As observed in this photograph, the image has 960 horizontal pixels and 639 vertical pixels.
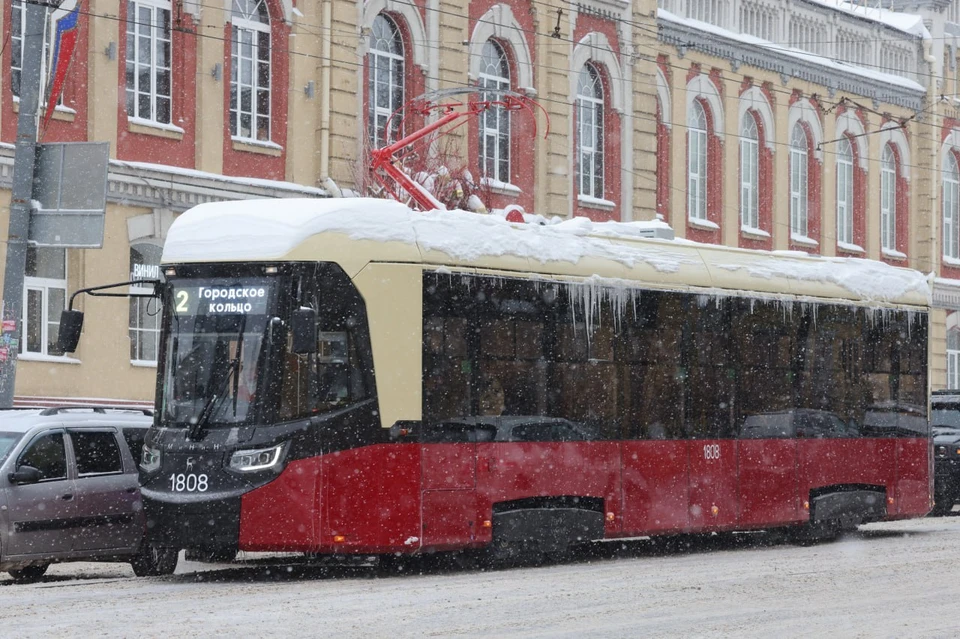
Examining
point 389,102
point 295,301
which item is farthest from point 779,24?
point 295,301

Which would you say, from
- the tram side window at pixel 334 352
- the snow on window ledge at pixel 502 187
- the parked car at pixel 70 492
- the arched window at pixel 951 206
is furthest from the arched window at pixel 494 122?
the tram side window at pixel 334 352

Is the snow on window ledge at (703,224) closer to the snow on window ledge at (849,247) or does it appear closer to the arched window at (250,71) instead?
the snow on window ledge at (849,247)

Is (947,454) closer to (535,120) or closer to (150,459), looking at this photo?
(535,120)

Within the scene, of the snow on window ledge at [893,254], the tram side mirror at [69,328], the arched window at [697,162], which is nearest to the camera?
the tram side mirror at [69,328]

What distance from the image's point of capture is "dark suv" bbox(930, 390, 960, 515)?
2770cm

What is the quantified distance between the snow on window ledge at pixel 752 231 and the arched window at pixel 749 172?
59 mm

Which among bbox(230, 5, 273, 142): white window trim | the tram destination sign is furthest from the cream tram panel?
bbox(230, 5, 273, 142): white window trim

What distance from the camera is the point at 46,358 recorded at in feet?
89.1

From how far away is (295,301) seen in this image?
16.2 metres

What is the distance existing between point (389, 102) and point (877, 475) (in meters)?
13.7

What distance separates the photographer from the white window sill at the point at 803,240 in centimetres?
4411

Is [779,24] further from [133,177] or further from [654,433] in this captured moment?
[654,433]

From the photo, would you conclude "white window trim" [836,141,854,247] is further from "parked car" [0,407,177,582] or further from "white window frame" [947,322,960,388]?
"parked car" [0,407,177,582]

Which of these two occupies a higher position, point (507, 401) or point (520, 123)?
point (520, 123)
